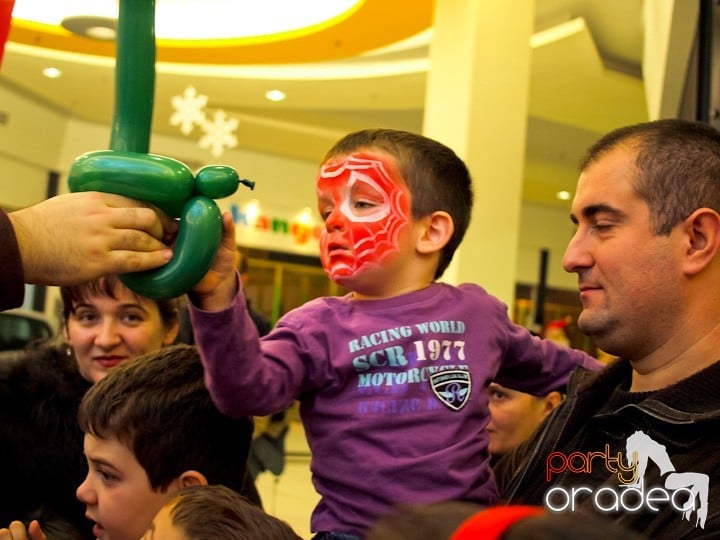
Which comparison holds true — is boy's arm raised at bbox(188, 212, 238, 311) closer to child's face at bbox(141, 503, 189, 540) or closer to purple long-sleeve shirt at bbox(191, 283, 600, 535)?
purple long-sleeve shirt at bbox(191, 283, 600, 535)

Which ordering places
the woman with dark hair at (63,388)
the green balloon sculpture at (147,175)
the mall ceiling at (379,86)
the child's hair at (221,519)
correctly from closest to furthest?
the green balloon sculpture at (147,175), the child's hair at (221,519), the woman with dark hair at (63,388), the mall ceiling at (379,86)

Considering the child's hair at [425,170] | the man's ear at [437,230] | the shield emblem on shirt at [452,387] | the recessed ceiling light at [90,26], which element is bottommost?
the shield emblem on shirt at [452,387]

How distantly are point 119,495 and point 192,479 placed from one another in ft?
0.42

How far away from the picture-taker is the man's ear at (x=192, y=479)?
1.55 meters

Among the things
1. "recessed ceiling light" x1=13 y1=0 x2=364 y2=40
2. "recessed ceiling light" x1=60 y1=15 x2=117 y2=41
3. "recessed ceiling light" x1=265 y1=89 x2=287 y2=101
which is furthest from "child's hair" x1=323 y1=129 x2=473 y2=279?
"recessed ceiling light" x1=265 y1=89 x2=287 y2=101

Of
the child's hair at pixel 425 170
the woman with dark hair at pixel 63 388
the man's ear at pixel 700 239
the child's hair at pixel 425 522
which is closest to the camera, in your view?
the child's hair at pixel 425 522

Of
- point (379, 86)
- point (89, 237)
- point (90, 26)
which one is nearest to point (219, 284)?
point (89, 237)

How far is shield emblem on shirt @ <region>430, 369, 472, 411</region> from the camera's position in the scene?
→ 58.1 inches

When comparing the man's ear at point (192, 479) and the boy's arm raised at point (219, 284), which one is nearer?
the boy's arm raised at point (219, 284)

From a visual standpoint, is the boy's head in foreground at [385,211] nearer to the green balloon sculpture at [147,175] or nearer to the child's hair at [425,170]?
the child's hair at [425,170]

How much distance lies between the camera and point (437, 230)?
165 centimetres

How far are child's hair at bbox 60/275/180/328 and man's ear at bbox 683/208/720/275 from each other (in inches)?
42.4

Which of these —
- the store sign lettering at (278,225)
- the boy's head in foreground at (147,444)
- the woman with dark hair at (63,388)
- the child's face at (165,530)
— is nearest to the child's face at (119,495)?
the boy's head in foreground at (147,444)

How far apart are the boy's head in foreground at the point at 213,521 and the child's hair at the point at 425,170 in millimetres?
632
